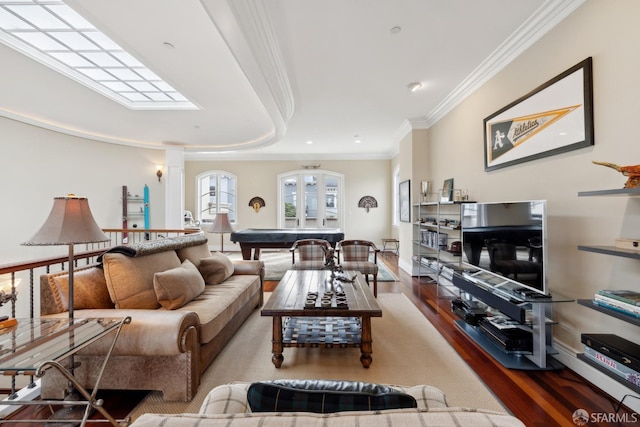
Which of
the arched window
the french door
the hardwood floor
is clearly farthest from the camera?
the arched window

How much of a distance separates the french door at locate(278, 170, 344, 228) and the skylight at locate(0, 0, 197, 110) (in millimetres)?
4311

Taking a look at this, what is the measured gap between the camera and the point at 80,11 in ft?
7.11

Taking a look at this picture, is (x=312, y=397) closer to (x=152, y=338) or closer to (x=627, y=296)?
(x=152, y=338)

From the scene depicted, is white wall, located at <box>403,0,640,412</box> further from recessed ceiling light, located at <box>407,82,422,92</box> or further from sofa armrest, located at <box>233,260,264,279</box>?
sofa armrest, located at <box>233,260,264,279</box>

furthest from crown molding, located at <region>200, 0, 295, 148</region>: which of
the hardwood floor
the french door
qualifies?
the french door

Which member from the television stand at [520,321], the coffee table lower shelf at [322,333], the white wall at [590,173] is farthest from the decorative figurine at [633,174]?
the coffee table lower shelf at [322,333]

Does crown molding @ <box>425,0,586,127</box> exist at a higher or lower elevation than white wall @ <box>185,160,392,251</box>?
higher

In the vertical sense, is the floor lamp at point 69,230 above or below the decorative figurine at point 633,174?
below

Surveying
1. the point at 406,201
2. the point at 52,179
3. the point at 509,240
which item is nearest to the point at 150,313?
the point at 509,240

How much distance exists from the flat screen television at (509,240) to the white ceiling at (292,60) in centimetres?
158

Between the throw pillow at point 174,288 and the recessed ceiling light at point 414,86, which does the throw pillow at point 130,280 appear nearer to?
the throw pillow at point 174,288

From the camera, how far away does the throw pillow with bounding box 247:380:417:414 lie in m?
0.64

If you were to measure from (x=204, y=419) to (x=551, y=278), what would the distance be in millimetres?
2859

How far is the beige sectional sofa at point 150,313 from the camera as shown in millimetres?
1660
